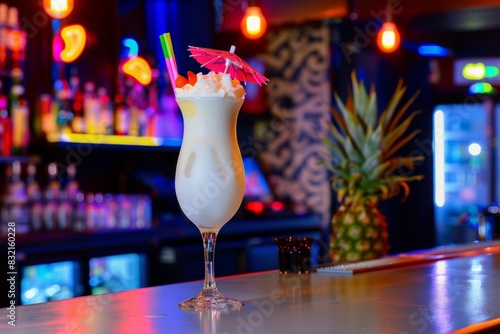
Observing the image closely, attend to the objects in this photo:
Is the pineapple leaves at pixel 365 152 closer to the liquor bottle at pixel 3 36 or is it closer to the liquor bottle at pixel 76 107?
the liquor bottle at pixel 3 36

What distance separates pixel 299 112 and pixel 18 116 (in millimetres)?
2943

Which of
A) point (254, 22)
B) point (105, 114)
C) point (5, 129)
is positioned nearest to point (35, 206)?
point (5, 129)

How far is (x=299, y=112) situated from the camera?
705 centimetres

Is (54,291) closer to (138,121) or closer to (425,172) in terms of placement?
(138,121)

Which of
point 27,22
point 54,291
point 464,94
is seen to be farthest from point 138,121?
point 464,94

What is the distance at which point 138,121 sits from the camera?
5.68 meters

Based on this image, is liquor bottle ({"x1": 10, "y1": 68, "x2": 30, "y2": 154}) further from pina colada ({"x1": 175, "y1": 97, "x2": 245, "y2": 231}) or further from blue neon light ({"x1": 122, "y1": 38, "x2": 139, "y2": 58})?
pina colada ({"x1": 175, "y1": 97, "x2": 245, "y2": 231})

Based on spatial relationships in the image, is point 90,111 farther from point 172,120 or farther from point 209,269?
point 209,269

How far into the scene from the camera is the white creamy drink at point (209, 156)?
1.53 meters

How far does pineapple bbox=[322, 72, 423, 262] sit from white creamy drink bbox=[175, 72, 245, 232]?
3.34 ft

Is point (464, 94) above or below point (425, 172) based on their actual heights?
above

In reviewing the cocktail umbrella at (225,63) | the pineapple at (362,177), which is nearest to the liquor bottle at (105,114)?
the pineapple at (362,177)

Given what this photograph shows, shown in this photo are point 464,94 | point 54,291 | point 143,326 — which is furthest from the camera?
point 464,94

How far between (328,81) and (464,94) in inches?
83.2
